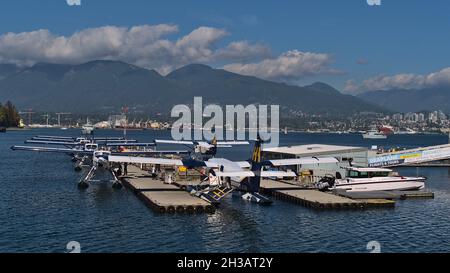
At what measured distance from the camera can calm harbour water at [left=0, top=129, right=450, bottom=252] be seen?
3409 cm

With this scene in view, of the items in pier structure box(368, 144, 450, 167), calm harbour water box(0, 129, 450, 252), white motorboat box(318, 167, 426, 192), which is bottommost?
calm harbour water box(0, 129, 450, 252)

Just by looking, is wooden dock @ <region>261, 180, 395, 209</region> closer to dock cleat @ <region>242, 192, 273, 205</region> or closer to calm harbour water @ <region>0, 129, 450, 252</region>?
calm harbour water @ <region>0, 129, 450, 252</region>

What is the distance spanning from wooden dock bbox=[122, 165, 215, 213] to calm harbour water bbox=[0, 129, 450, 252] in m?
1.01

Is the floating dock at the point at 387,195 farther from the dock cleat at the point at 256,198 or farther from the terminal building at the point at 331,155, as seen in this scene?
the terminal building at the point at 331,155

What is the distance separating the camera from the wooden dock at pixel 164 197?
148ft

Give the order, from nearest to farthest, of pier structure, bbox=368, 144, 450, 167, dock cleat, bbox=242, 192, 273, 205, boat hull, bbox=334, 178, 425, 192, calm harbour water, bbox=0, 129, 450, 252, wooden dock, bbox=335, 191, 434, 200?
calm harbour water, bbox=0, 129, 450, 252 → dock cleat, bbox=242, 192, 273, 205 → wooden dock, bbox=335, 191, 434, 200 → boat hull, bbox=334, 178, 425, 192 → pier structure, bbox=368, 144, 450, 167

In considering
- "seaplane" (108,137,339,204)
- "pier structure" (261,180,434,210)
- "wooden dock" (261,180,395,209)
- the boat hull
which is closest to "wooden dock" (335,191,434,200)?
"pier structure" (261,180,434,210)

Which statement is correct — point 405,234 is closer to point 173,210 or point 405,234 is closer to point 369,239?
point 369,239

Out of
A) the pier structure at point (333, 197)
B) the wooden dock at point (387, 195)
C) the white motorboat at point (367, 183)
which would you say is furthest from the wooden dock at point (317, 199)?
the white motorboat at point (367, 183)

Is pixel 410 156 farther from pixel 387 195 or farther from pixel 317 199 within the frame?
pixel 317 199
